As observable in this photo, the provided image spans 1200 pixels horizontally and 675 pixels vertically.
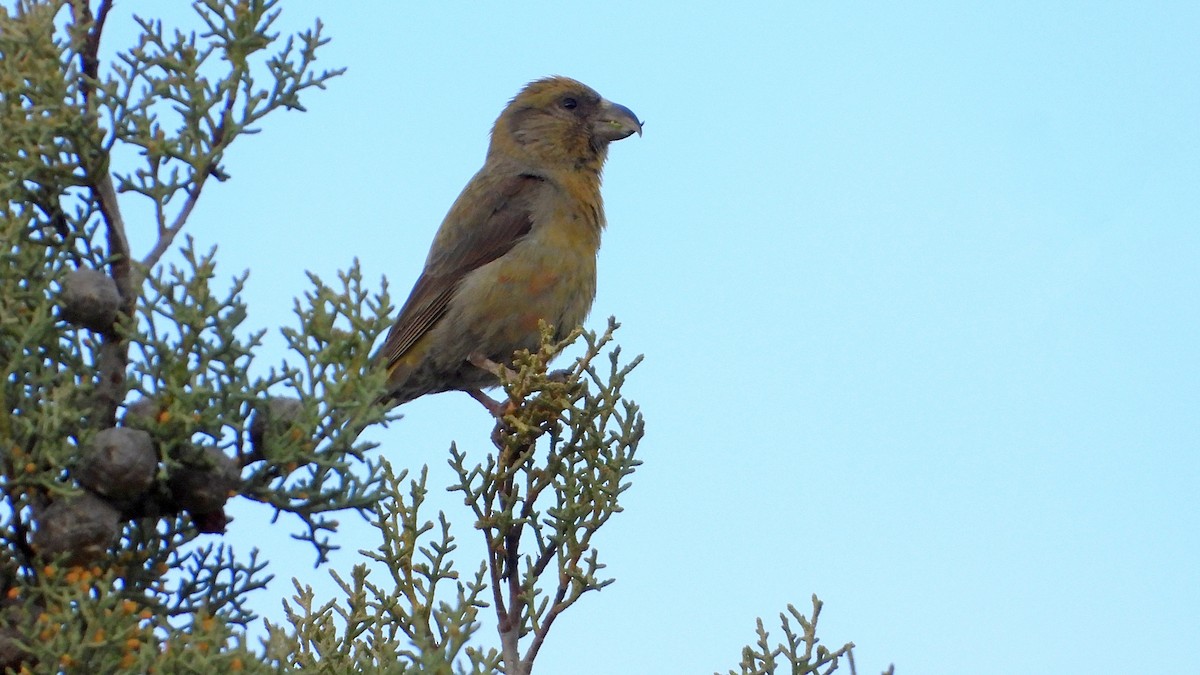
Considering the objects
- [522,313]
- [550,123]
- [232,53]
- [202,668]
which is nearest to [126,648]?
[202,668]

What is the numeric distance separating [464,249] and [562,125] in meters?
0.90

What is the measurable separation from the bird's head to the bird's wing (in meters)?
0.26

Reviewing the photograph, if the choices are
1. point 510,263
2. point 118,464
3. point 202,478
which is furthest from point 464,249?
point 118,464

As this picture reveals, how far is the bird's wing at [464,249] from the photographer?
6039 mm

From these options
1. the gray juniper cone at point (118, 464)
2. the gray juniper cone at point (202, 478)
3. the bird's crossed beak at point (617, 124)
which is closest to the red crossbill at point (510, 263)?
the bird's crossed beak at point (617, 124)

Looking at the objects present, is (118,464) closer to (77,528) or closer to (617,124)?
(77,528)

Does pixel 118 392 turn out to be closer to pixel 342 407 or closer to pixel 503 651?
pixel 342 407

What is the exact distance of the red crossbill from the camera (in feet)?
19.3

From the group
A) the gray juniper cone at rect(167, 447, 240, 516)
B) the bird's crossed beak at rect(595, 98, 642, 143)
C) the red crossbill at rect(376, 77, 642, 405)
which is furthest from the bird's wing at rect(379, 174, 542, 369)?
the gray juniper cone at rect(167, 447, 240, 516)

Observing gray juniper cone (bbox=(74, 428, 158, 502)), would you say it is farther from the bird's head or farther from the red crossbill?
the bird's head

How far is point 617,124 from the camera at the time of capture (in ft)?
21.5

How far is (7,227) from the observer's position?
2.78m

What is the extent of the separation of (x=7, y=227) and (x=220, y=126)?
1.63 feet

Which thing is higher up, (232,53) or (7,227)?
(232,53)
